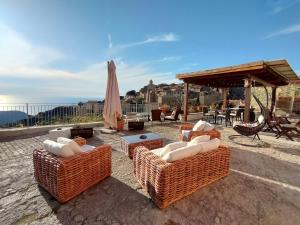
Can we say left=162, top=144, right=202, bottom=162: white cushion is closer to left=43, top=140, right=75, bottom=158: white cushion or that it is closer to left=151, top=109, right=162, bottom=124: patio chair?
left=43, top=140, right=75, bottom=158: white cushion

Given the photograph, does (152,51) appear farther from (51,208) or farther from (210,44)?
(51,208)

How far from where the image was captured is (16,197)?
84.9 inches

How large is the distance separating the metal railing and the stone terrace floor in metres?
3.70

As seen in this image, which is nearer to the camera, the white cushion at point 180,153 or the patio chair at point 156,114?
the white cushion at point 180,153

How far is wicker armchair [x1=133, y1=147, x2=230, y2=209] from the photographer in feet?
6.33

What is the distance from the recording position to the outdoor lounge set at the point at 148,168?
78.0 inches

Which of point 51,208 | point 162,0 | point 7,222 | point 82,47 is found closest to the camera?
point 7,222

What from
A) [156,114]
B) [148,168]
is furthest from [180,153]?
[156,114]

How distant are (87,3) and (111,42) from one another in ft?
8.52

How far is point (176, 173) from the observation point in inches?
78.7

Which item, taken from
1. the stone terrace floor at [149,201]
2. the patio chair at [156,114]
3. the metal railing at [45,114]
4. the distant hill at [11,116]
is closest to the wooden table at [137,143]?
the stone terrace floor at [149,201]

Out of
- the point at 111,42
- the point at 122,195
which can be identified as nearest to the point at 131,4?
the point at 111,42

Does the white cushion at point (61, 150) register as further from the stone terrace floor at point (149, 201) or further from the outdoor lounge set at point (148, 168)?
the stone terrace floor at point (149, 201)

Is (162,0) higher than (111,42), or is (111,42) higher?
(162,0)
